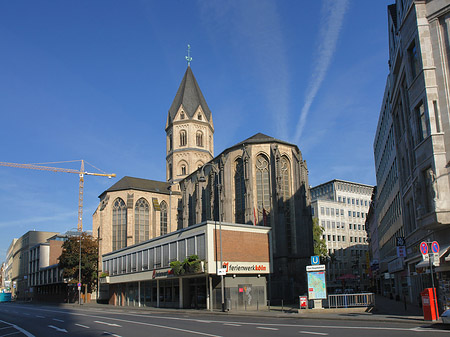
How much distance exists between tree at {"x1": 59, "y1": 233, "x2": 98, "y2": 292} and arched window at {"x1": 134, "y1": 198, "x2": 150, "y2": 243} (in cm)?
813

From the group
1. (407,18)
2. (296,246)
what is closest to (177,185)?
(296,246)

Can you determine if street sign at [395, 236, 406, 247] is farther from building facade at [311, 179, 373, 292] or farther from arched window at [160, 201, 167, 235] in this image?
building facade at [311, 179, 373, 292]

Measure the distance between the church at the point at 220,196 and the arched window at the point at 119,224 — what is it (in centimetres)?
17

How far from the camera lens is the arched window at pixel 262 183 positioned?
174 feet

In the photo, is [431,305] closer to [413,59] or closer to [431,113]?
[431,113]

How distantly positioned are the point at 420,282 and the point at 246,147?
93.8ft

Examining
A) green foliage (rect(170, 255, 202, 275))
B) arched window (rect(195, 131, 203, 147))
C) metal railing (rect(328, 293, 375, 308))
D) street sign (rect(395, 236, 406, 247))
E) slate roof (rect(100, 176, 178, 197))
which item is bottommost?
metal railing (rect(328, 293, 375, 308))

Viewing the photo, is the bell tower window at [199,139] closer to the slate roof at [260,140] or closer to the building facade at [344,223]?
the building facade at [344,223]

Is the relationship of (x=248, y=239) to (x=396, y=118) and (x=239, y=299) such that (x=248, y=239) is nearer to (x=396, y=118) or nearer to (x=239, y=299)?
(x=239, y=299)

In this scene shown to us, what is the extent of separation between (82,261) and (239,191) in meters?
27.5

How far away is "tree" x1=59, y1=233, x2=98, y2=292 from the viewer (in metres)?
64.6

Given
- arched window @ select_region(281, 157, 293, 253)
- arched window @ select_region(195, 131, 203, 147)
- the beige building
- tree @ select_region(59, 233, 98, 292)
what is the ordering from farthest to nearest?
the beige building
arched window @ select_region(195, 131, 203, 147)
tree @ select_region(59, 233, 98, 292)
arched window @ select_region(281, 157, 293, 253)

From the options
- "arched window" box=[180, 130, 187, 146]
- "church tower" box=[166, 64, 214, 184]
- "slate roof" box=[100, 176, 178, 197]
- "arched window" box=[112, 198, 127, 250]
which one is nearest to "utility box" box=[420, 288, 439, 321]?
"arched window" box=[112, 198, 127, 250]

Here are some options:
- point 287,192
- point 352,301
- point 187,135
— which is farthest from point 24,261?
point 352,301
